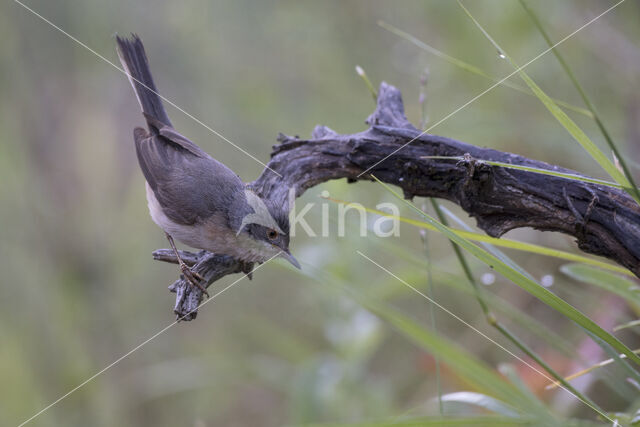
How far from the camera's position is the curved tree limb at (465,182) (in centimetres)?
187

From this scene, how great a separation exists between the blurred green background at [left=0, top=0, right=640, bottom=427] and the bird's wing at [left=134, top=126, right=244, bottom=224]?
0.51 m

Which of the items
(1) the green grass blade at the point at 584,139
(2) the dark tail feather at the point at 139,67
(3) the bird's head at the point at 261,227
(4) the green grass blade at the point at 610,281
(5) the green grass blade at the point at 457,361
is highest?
(2) the dark tail feather at the point at 139,67

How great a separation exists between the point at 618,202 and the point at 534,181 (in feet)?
0.90

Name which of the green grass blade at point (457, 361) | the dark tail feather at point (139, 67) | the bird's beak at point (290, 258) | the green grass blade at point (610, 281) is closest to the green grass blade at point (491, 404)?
the green grass blade at point (457, 361)

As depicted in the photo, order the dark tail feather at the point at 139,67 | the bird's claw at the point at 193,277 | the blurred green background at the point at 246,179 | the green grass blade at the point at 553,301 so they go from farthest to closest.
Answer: the blurred green background at the point at 246,179, the dark tail feather at the point at 139,67, the bird's claw at the point at 193,277, the green grass blade at the point at 553,301

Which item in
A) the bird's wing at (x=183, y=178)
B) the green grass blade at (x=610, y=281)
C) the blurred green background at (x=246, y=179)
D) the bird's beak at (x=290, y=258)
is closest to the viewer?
the green grass blade at (x=610, y=281)

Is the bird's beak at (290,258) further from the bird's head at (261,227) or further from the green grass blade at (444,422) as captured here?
the green grass blade at (444,422)

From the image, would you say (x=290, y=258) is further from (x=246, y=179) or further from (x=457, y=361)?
(x=246, y=179)

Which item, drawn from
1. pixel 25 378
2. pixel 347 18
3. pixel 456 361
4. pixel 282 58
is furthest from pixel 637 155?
pixel 25 378

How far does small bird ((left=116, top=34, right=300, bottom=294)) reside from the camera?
2.84 m

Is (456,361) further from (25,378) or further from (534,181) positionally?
(25,378)

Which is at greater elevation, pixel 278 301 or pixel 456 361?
pixel 278 301

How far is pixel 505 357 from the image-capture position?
170 inches

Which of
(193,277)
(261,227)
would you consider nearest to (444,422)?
(193,277)
